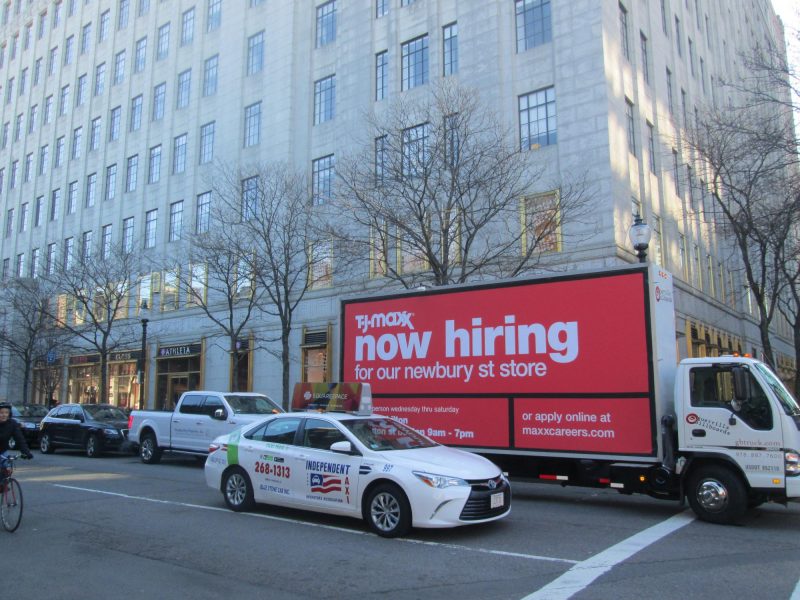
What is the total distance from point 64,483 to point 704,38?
35915 millimetres

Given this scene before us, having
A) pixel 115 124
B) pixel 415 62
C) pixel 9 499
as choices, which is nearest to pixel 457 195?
pixel 415 62

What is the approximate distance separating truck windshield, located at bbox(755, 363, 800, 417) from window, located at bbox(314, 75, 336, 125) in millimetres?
23132

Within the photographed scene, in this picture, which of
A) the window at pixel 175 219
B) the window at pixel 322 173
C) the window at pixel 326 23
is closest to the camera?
the window at pixel 322 173

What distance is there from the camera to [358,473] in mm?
7824

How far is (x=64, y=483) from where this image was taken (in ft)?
41.7

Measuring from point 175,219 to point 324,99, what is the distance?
1091 cm

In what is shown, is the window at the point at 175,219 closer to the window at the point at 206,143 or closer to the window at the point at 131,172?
the window at the point at 206,143

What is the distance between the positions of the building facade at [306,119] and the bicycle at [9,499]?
16.2 meters

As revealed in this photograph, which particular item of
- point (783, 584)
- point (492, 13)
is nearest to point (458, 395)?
point (783, 584)

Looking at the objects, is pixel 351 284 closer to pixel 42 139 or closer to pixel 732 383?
pixel 732 383

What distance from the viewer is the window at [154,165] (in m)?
35.6

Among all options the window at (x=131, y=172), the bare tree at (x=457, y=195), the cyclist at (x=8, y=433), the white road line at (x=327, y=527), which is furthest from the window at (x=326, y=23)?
the cyclist at (x=8, y=433)

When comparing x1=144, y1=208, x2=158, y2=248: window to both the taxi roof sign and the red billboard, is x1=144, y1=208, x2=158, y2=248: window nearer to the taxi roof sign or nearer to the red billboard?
the taxi roof sign

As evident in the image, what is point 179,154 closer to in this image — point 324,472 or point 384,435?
point 384,435
